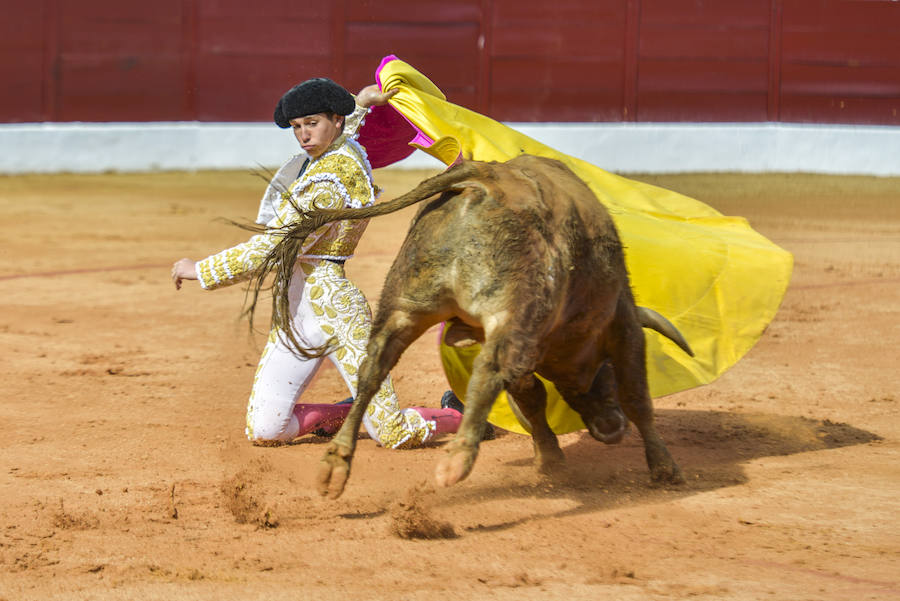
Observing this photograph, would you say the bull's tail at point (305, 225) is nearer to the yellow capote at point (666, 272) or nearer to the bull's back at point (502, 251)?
the bull's back at point (502, 251)

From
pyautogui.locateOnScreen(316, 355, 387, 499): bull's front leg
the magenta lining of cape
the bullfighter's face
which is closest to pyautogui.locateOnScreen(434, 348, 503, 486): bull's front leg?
pyautogui.locateOnScreen(316, 355, 387, 499): bull's front leg

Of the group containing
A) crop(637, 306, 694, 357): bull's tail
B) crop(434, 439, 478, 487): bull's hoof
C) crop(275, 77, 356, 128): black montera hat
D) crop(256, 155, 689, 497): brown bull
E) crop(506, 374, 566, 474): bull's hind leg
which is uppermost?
crop(275, 77, 356, 128): black montera hat

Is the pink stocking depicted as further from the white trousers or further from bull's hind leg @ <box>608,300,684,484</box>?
bull's hind leg @ <box>608,300,684,484</box>

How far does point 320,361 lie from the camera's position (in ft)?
10.7

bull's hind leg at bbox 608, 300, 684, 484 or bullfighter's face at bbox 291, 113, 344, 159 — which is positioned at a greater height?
bullfighter's face at bbox 291, 113, 344, 159

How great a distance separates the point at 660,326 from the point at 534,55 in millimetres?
7899

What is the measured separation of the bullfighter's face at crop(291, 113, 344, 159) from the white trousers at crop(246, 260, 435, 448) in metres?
0.32

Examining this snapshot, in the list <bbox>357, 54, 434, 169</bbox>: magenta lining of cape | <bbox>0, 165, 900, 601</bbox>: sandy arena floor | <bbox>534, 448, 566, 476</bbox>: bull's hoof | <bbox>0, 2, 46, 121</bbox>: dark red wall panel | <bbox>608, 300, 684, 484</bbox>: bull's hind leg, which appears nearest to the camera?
<bbox>0, 165, 900, 601</bbox>: sandy arena floor

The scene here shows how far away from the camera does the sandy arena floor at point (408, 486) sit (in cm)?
225

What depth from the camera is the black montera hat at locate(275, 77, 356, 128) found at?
9.82ft

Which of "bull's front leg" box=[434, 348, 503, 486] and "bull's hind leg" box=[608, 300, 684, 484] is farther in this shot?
"bull's hind leg" box=[608, 300, 684, 484]

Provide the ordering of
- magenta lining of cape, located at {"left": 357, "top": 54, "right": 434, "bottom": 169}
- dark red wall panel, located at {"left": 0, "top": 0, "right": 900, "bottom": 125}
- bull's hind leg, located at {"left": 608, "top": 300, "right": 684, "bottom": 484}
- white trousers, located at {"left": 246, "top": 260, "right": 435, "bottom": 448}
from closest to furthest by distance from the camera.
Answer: bull's hind leg, located at {"left": 608, "top": 300, "right": 684, "bottom": 484}
white trousers, located at {"left": 246, "top": 260, "right": 435, "bottom": 448}
magenta lining of cape, located at {"left": 357, "top": 54, "right": 434, "bottom": 169}
dark red wall panel, located at {"left": 0, "top": 0, "right": 900, "bottom": 125}

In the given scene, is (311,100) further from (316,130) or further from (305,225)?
(305,225)

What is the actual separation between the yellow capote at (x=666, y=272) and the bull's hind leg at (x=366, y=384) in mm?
829
